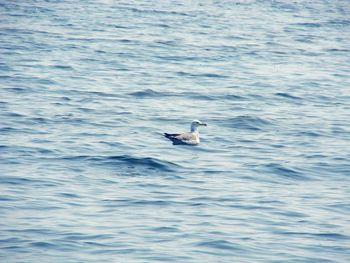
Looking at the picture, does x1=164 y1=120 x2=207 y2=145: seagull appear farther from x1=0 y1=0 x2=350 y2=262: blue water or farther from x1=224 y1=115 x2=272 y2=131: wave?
x1=224 y1=115 x2=272 y2=131: wave

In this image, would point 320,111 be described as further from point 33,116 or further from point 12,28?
point 12,28

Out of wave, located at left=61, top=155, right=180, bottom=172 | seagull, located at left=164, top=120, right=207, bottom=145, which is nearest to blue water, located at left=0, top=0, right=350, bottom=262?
wave, located at left=61, top=155, right=180, bottom=172

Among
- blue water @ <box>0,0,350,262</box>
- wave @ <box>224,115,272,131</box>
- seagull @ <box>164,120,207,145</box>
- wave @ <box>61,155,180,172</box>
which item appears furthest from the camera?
wave @ <box>224,115,272,131</box>

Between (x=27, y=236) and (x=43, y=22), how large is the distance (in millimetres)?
34914

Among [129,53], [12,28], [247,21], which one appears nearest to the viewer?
[129,53]

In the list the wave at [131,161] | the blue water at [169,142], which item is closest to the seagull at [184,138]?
the blue water at [169,142]

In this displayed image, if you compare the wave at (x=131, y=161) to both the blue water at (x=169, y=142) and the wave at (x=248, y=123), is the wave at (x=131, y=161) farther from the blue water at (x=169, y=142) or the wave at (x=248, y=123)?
the wave at (x=248, y=123)

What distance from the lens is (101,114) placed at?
1128 inches

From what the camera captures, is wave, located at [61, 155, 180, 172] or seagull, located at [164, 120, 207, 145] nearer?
wave, located at [61, 155, 180, 172]

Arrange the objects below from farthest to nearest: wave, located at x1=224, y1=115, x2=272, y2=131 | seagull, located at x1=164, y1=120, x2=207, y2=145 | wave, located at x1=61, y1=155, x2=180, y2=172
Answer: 1. wave, located at x1=224, y1=115, x2=272, y2=131
2. seagull, located at x1=164, y1=120, x2=207, y2=145
3. wave, located at x1=61, y1=155, x2=180, y2=172

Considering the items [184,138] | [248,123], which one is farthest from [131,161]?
[248,123]

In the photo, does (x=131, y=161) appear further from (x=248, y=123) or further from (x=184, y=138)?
(x=248, y=123)

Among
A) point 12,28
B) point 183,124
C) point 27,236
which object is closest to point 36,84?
point 183,124

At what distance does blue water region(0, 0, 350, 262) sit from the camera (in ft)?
53.2
